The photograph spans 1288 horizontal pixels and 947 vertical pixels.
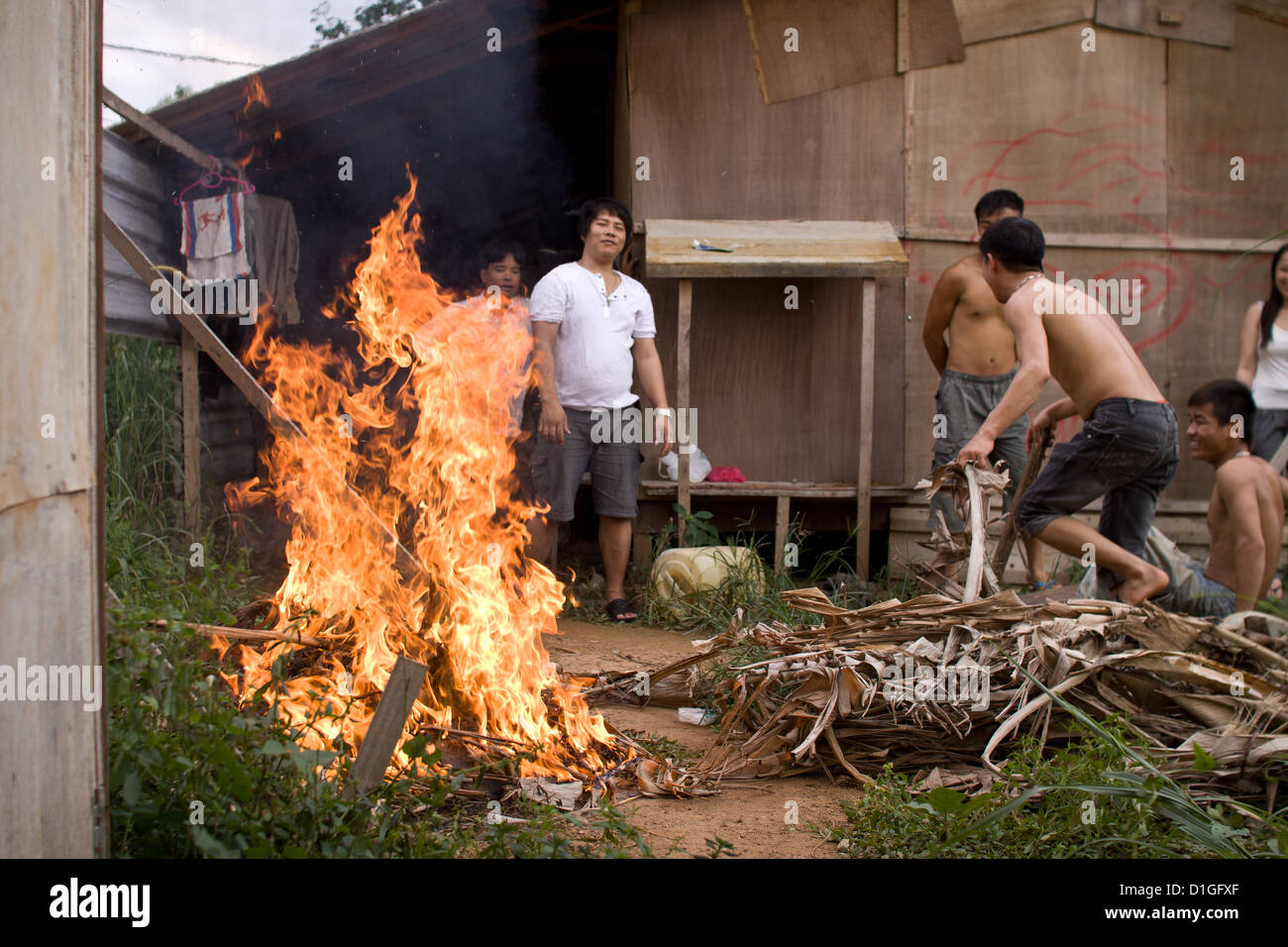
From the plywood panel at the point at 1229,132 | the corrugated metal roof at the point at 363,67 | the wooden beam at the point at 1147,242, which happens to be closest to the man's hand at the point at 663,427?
the wooden beam at the point at 1147,242

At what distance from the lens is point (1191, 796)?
9.91ft

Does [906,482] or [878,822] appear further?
[906,482]

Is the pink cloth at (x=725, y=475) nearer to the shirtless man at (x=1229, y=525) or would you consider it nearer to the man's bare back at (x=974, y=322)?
the man's bare back at (x=974, y=322)

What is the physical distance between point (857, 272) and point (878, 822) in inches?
174

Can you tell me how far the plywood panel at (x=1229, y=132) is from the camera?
7438 mm

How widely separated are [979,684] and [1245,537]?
246 cm

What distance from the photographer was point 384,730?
109 inches

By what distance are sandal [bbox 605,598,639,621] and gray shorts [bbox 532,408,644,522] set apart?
54 centimetres

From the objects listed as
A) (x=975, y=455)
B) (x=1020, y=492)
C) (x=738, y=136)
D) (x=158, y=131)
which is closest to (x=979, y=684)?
(x=975, y=455)

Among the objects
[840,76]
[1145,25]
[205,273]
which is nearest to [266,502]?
[205,273]

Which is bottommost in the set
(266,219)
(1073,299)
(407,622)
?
(407,622)

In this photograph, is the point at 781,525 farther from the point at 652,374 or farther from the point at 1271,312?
the point at 1271,312
